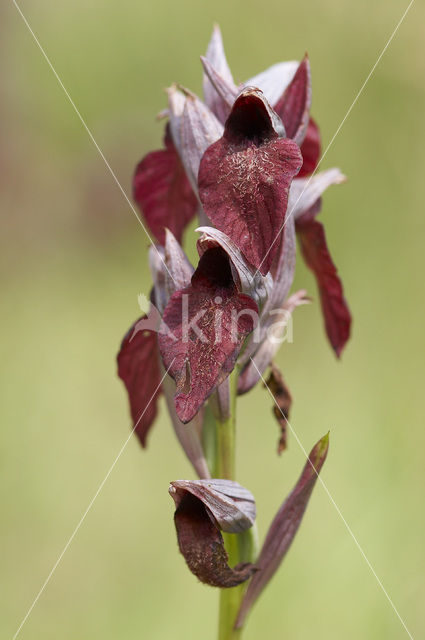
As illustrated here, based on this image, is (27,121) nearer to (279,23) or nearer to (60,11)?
(60,11)

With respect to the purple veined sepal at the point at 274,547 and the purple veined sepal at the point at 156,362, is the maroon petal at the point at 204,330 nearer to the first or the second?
the purple veined sepal at the point at 156,362

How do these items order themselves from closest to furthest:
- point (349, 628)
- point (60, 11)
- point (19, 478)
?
point (349, 628)
point (19, 478)
point (60, 11)

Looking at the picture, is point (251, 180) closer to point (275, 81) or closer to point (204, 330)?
point (204, 330)

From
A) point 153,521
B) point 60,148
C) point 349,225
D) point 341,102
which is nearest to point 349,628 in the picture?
point 153,521

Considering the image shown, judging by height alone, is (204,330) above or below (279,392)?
above

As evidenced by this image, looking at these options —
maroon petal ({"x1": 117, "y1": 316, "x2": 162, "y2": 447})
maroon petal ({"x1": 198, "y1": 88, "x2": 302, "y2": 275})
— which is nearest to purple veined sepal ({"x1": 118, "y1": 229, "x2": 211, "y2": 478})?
maroon petal ({"x1": 117, "y1": 316, "x2": 162, "y2": 447})

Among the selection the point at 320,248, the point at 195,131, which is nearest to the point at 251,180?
the point at 195,131
